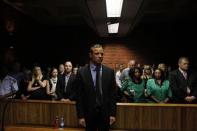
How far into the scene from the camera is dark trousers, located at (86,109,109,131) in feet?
10.1

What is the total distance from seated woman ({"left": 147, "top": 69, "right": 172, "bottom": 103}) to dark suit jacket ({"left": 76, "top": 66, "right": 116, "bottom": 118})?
5.63 feet

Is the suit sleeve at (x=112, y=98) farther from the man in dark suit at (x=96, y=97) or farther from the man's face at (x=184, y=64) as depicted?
the man's face at (x=184, y=64)

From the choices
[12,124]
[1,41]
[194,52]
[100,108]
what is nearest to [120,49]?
[194,52]

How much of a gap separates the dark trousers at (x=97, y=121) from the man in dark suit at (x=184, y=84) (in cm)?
181

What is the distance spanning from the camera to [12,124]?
15.6ft

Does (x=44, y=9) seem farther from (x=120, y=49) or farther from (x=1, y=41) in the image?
(x=120, y=49)

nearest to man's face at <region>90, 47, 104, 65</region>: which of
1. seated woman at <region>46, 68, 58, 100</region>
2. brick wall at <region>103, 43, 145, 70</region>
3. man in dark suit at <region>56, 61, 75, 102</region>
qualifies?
man in dark suit at <region>56, 61, 75, 102</region>

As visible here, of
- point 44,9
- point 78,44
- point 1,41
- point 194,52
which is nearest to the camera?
point 1,41

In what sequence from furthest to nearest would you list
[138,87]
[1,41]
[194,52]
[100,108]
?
[194,52], [1,41], [138,87], [100,108]

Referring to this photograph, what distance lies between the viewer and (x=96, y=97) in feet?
10.2

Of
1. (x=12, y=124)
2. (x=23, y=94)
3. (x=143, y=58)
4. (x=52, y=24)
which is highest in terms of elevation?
(x=52, y=24)

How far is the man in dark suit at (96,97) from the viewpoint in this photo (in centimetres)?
308

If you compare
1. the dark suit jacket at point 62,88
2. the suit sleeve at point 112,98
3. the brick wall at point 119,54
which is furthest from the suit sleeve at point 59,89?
the brick wall at point 119,54

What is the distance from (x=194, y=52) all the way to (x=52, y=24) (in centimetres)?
436
